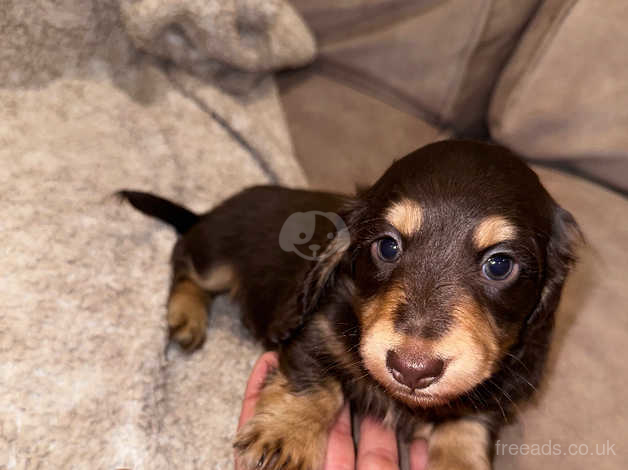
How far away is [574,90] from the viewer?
258 cm

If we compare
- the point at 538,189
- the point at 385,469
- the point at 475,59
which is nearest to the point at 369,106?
the point at 475,59

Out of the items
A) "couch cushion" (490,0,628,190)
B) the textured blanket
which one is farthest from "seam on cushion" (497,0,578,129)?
the textured blanket

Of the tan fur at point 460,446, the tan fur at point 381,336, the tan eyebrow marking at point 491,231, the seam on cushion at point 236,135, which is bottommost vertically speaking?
the seam on cushion at point 236,135

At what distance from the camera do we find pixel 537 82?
266 centimetres

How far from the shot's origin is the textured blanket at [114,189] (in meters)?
1.79

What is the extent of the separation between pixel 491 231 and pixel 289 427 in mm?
780

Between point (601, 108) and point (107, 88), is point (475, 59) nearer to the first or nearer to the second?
point (601, 108)

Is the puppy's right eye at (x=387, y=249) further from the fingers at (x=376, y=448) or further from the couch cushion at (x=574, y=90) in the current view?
the couch cushion at (x=574, y=90)

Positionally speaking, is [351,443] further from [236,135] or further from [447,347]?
[236,135]

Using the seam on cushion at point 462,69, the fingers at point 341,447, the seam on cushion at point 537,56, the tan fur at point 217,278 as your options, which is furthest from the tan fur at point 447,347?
the seam on cushion at point 462,69

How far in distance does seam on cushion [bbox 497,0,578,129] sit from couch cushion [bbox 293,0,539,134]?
8.2 inches

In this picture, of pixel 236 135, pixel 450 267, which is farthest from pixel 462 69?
pixel 450 267

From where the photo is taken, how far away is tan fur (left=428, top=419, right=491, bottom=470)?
1.73 meters

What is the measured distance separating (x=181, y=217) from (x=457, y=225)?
1.24m
